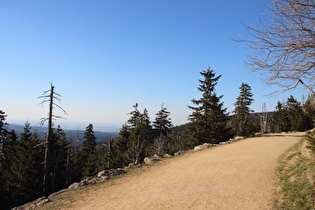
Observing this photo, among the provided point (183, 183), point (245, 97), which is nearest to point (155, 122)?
point (245, 97)

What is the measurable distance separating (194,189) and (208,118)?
19893 mm

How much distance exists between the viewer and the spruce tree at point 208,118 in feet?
82.7

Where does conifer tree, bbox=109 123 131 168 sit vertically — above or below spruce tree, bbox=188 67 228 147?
below

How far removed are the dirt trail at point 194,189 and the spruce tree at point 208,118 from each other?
1424 cm

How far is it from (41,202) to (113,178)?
143 inches

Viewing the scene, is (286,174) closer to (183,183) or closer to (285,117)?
(183,183)

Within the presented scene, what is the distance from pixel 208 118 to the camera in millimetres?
26062

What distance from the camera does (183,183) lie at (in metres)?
8.12

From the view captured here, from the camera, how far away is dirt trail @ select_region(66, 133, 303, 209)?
6.00 m

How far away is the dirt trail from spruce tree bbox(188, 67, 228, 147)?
14.2 meters

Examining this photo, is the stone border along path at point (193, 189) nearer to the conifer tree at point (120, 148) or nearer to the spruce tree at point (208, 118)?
the spruce tree at point (208, 118)

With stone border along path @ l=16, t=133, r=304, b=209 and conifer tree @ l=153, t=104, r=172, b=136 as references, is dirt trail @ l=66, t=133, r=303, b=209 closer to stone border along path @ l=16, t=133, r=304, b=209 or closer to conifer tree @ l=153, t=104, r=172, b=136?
stone border along path @ l=16, t=133, r=304, b=209

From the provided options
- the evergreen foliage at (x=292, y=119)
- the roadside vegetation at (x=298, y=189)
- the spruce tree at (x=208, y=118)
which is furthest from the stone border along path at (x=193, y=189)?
the evergreen foliage at (x=292, y=119)

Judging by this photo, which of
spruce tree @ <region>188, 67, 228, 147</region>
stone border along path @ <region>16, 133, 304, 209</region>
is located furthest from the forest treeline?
stone border along path @ <region>16, 133, 304, 209</region>
